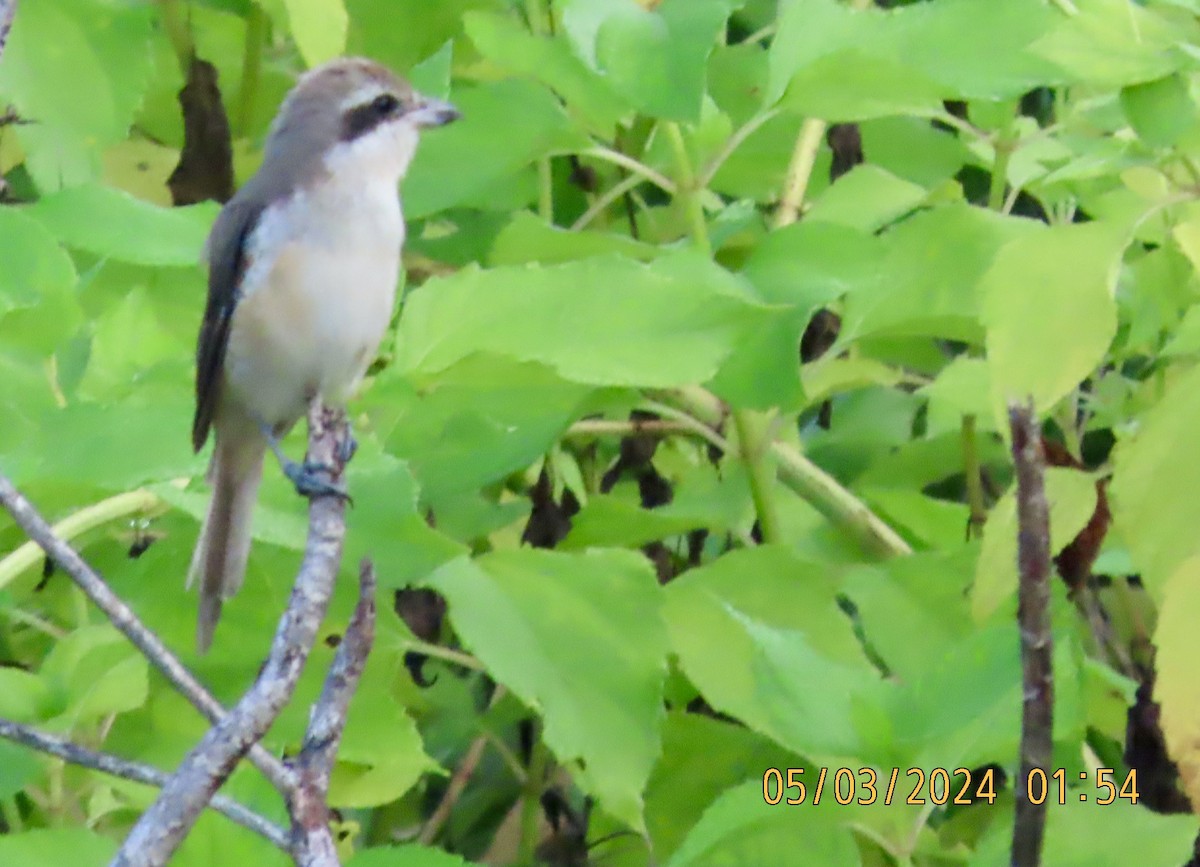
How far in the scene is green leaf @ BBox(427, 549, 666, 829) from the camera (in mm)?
1356

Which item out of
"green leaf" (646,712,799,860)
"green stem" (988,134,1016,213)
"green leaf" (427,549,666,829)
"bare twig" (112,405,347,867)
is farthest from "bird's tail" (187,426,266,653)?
"green stem" (988,134,1016,213)

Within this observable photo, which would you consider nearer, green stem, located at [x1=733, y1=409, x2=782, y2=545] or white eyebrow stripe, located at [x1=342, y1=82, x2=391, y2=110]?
green stem, located at [x1=733, y1=409, x2=782, y2=545]

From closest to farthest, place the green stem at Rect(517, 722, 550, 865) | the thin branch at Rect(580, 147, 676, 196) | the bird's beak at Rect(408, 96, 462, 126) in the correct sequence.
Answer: the thin branch at Rect(580, 147, 676, 196), the bird's beak at Rect(408, 96, 462, 126), the green stem at Rect(517, 722, 550, 865)

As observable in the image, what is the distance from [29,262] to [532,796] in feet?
3.29

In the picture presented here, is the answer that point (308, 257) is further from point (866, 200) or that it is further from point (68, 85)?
point (866, 200)

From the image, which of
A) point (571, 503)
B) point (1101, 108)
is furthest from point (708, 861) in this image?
point (1101, 108)

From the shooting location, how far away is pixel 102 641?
137 cm

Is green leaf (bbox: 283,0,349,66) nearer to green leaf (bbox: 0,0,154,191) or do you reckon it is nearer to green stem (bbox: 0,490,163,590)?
green leaf (bbox: 0,0,154,191)

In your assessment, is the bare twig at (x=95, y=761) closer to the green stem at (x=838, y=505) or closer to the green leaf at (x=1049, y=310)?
the green leaf at (x=1049, y=310)

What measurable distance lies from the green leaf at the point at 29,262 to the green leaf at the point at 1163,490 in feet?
3.16

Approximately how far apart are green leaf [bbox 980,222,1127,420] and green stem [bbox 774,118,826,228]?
0.77 metres

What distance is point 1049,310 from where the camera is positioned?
3.85ft

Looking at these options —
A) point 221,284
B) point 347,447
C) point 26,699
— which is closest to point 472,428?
point 347,447

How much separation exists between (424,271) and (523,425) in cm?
80
